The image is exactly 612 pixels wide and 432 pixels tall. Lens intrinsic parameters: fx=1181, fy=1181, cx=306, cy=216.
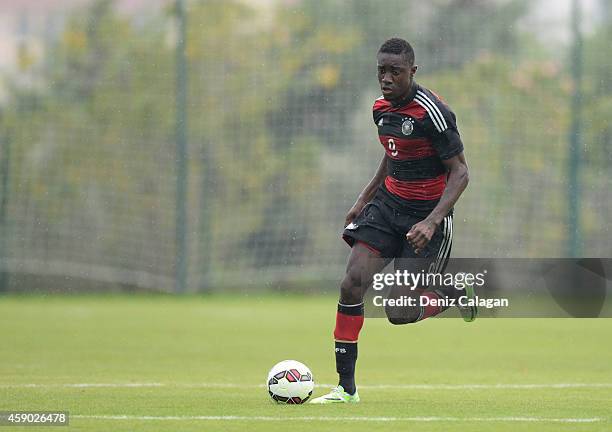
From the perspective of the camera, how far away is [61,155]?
20.0 metres

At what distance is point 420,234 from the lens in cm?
834

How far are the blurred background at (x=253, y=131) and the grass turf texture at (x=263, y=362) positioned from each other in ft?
3.68

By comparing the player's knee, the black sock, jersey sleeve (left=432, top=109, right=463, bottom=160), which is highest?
jersey sleeve (left=432, top=109, right=463, bottom=160)

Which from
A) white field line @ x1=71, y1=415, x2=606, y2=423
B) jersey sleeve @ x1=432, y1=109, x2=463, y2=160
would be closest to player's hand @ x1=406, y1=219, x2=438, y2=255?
jersey sleeve @ x1=432, y1=109, x2=463, y2=160

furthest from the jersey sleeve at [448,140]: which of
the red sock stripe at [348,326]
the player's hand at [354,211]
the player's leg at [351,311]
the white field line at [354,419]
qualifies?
the white field line at [354,419]

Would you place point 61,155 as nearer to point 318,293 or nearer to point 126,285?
point 126,285

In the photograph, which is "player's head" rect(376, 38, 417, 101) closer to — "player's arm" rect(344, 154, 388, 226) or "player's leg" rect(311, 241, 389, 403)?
"player's arm" rect(344, 154, 388, 226)

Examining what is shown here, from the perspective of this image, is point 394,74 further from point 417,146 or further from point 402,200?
point 402,200

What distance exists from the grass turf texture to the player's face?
2.28 m

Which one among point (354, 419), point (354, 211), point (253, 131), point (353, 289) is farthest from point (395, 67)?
point (253, 131)

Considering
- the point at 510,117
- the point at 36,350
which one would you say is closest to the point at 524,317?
the point at 510,117

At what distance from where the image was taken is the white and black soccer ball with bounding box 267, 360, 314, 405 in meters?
8.35

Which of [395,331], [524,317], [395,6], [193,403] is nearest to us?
[193,403]

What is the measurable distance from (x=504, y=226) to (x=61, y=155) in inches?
296
